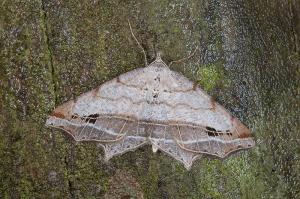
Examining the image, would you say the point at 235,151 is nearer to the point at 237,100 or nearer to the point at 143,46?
the point at 237,100

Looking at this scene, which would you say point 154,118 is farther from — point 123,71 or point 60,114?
point 60,114

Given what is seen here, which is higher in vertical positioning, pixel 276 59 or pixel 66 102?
pixel 276 59

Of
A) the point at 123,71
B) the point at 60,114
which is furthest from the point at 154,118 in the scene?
the point at 60,114

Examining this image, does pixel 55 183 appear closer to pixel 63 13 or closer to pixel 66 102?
pixel 66 102

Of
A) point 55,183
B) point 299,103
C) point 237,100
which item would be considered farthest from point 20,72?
point 299,103

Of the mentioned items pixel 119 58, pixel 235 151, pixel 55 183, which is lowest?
pixel 55 183
